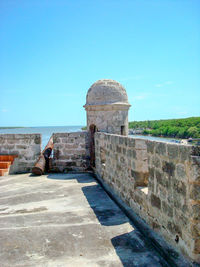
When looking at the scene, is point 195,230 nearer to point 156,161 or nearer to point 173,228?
point 173,228

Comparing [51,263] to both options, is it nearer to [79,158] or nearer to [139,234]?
[139,234]

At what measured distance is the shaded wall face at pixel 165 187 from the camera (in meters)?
2.54

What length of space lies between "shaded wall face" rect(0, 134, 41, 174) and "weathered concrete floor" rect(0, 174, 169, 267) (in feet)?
8.96

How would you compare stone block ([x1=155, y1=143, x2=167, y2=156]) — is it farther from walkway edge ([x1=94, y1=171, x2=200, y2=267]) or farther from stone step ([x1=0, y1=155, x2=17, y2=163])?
stone step ([x1=0, y1=155, x2=17, y2=163])

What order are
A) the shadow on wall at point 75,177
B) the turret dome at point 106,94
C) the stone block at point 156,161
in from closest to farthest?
the stone block at point 156,161
the shadow on wall at point 75,177
the turret dome at point 106,94

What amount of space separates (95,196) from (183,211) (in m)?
3.12

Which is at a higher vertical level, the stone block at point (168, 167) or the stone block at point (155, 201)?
the stone block at point (168, 167)

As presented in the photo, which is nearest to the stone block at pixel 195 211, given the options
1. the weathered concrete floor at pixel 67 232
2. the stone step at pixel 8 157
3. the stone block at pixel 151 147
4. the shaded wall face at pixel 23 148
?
the weathered concrete floor at pixel 67 232

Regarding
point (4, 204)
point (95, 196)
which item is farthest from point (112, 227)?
point (4, 204)

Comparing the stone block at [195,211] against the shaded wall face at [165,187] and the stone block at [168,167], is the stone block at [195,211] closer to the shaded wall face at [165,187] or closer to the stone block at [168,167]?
the shaded wall face at [165,187]

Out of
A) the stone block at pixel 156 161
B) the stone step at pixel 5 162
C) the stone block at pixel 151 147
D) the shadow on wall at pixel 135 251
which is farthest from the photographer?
the stone step at pixel 5 162

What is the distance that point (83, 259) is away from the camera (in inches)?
115

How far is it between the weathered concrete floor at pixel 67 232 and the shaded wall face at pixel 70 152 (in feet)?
8.99

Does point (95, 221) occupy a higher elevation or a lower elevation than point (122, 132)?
lower
